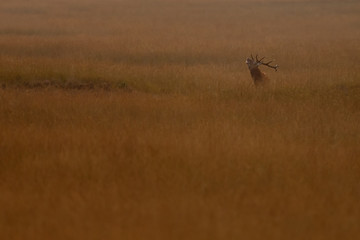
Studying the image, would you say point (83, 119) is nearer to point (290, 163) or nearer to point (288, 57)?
point (290, 163)

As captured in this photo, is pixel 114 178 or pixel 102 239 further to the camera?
pixel 114 178

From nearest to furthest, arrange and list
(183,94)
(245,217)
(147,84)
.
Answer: (245,217) → (183,94) → (147,84)

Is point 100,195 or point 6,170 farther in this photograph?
point 6,170

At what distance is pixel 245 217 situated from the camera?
5254 millimetres

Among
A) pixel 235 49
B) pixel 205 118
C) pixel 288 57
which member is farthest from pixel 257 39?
pixel 205 118

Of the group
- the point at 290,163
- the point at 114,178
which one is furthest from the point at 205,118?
the point at 114,178

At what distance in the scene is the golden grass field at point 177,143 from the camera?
525 cm

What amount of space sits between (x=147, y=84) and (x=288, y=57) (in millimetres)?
6328

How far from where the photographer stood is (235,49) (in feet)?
63.0

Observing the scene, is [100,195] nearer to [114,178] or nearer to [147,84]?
Result: [114,178]

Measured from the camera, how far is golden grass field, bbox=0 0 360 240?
5.25 m

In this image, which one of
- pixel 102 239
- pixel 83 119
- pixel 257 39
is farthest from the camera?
pixel 257 39

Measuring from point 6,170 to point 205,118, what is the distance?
12.0ft

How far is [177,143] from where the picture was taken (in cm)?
770
